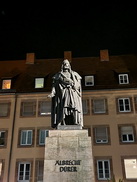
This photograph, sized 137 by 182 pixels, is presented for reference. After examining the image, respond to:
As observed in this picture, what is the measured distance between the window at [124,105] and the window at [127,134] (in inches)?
77.2

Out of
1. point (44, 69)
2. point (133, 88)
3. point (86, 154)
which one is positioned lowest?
point (86, 154)

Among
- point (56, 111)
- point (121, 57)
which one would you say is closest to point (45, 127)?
point (121, 57)

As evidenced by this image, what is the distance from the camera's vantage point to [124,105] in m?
26.9

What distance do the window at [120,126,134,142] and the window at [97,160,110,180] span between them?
2891 mm

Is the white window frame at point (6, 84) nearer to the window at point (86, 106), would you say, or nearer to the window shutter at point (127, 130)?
the window at point (86, 106)

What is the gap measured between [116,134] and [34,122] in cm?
855

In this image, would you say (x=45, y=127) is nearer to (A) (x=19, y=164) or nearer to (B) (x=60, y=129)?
(A) (x=19, y=164)

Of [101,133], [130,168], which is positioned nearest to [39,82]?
[101,133]

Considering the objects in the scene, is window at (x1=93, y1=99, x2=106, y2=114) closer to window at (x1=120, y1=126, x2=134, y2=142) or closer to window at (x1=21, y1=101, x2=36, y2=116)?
window at (x1=120, y1=126, x2=134, y2=142)

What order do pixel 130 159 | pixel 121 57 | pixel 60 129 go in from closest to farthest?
pixel 60 129, pixel 130 159, pixel 121 57

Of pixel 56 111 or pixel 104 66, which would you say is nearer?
pixel 56 111

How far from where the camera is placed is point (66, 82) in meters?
8.75

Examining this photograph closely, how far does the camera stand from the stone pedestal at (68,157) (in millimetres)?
7184

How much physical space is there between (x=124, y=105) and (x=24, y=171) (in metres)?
12.2
